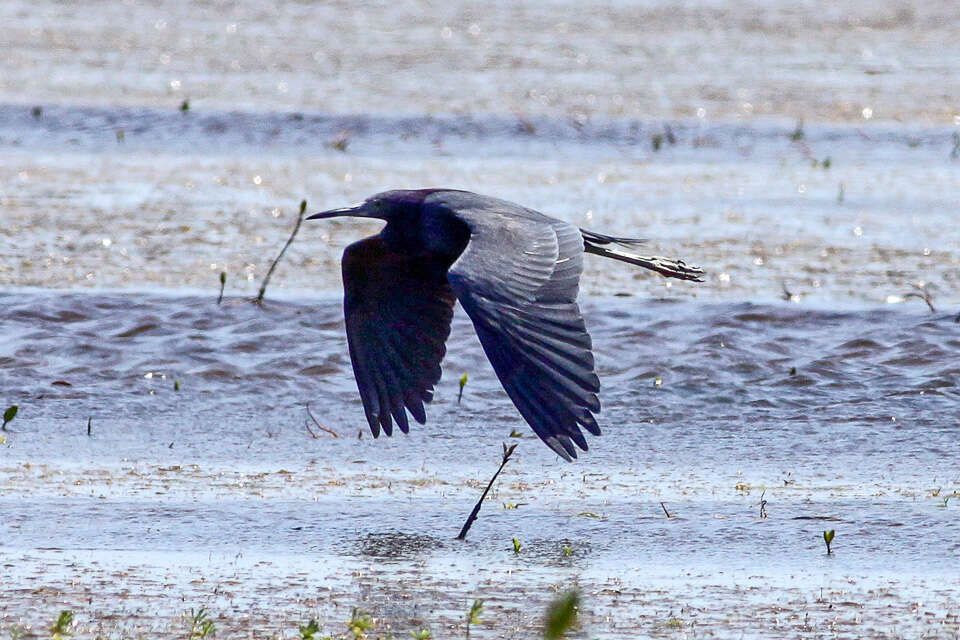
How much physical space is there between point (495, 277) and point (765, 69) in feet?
33.4

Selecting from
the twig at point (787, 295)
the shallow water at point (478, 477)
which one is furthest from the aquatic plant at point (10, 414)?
the twig at point (787, 295)

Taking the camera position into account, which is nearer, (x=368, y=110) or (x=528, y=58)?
(x=368, y=110)

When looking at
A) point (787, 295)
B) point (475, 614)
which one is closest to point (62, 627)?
point (475, 614)

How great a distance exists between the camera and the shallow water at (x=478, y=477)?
426 centimetres

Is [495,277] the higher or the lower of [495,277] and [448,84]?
Result: the higher

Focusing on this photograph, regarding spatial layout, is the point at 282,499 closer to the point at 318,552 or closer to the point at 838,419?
the point at 318,552

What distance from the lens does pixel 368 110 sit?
1225cm

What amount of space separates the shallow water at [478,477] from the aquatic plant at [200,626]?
0.07 metres

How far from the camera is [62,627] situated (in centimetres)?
382

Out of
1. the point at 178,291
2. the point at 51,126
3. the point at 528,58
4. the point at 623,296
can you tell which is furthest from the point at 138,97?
the point at 623,296

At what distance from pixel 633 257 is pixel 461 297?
5.14ft

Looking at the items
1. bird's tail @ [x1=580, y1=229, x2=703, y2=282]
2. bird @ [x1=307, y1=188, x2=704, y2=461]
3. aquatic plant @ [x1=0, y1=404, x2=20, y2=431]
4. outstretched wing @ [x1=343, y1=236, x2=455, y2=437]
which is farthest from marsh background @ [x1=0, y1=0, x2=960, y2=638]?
bird's tail @ [x1=580, y1=229, x2=703, y2=282]

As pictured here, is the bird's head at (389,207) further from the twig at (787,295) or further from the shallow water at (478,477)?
the twig at (787,295)

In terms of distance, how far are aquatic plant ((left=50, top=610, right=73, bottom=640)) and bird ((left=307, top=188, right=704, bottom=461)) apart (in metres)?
1.25
